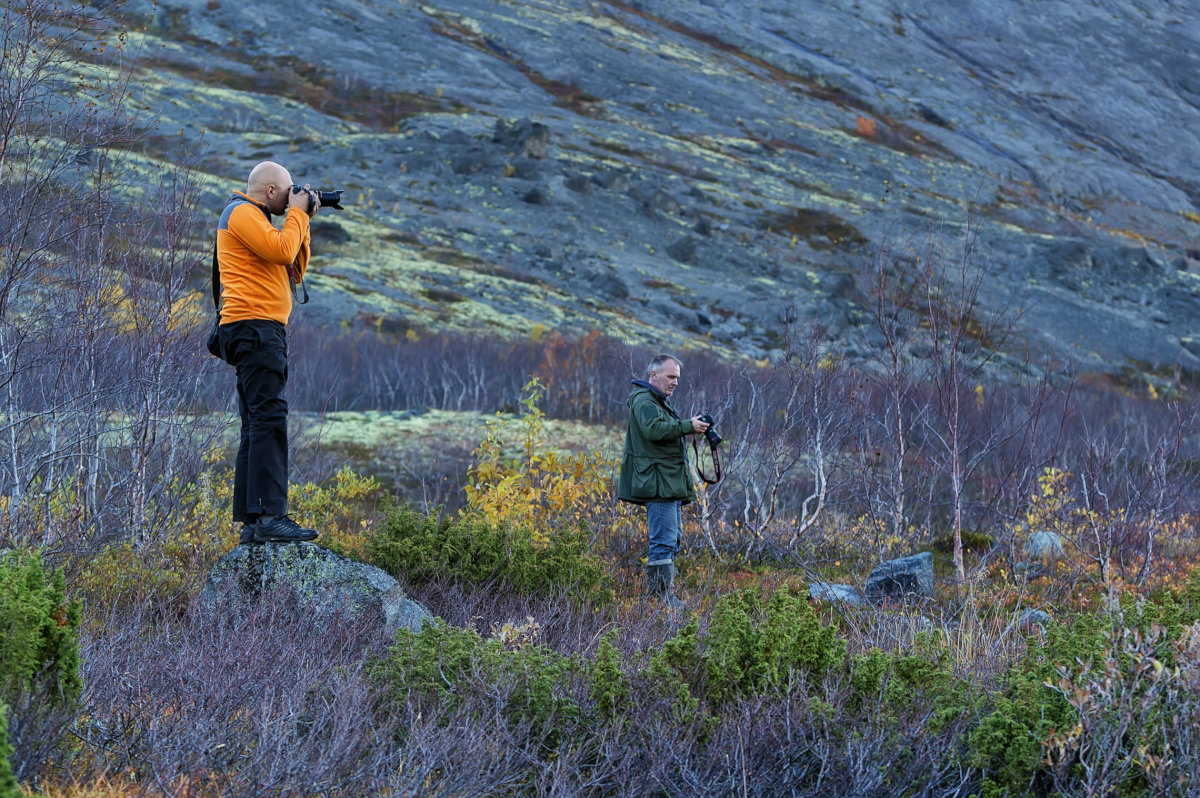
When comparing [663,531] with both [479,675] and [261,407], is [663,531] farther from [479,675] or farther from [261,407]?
[479,675]

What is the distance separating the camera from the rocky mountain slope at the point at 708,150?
33.2 metres

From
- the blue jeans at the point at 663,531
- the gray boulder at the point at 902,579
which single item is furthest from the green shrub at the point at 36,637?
the gray boulder at the point at 902,579

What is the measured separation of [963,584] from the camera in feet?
22.3

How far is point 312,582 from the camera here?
4844mm

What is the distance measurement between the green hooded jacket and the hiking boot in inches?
87.1

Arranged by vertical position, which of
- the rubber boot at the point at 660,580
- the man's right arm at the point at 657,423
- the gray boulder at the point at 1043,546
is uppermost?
the man's right arm at the point at 657,423

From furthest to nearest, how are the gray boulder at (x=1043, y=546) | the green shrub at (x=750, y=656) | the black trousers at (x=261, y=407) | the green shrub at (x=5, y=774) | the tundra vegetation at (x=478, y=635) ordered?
the gray boulder at (x=1043, y=546) → the black trousers at (x=261, y=407) → the green shrub at (x=750, y=656) → the tundra vegetation at (x=478, y=635) → the green shrub at (x=5, y=774)

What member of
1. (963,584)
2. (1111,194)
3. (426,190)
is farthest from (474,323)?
(1111,194)

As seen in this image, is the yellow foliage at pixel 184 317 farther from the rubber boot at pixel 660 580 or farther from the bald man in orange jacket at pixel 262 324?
the rubber boot at pixel 660 580

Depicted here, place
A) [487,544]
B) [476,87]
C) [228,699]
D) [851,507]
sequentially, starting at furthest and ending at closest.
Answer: [476,87], [851,507], [487,544], [228,699]

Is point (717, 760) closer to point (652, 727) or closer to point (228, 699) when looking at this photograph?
point (652, 727)

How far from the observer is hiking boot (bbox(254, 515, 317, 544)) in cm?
471

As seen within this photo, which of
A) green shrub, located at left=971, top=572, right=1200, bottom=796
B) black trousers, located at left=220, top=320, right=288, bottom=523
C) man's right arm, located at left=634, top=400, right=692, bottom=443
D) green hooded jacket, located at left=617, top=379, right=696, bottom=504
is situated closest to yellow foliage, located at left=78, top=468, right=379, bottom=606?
black trousers, located at left=220, top=320, right=288, bottom=523

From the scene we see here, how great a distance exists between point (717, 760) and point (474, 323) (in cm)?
2467
